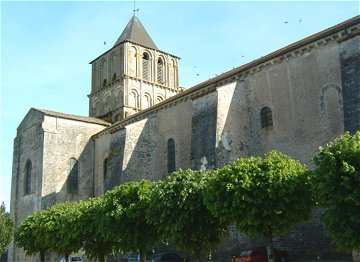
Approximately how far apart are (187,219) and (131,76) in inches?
983

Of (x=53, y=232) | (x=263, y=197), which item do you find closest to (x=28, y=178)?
(x=53, y=232)

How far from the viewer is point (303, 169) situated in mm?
15000

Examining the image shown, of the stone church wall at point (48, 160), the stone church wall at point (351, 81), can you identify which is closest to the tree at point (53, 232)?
the stone church wall at point (48, 160)

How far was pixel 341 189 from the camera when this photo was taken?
12.3m

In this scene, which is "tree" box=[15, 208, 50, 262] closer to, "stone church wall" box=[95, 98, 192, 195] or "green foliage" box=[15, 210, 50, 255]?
"green foliage" box=[15, 210, 50, 255]

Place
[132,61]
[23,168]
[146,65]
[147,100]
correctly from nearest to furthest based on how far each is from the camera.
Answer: [23,168] → [132,61] → [147,100] → [146,65]

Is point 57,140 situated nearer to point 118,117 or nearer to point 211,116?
point 118,117

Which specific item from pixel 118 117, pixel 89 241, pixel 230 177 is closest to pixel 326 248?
pixel 230 177

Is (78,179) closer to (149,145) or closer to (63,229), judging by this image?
(149,145)

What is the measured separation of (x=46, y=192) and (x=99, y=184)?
370 centimetres

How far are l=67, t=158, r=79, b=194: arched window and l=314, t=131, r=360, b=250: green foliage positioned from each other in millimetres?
22420

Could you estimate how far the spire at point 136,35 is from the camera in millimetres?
40438

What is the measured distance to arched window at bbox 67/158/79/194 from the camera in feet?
106

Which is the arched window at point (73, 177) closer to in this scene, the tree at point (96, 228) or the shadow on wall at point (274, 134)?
the tree at point (96, 228)
